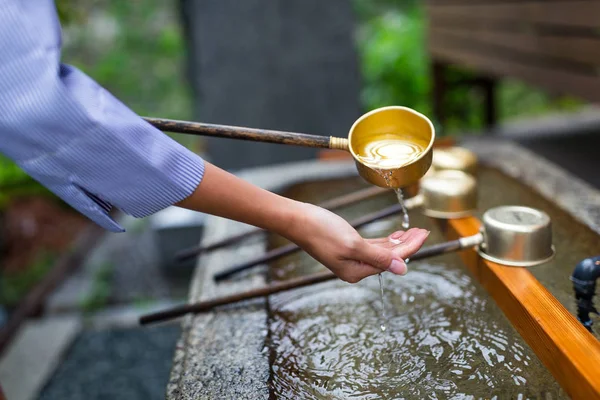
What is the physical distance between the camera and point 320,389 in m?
1.88

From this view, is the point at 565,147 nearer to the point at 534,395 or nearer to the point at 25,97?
the point at 534,395

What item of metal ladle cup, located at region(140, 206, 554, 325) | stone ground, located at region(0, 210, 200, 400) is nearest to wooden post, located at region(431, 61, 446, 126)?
stone ground, located at region(0, 210, 200, 400)

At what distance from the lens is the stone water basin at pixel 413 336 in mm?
1854

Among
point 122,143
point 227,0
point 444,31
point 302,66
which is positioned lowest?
point 444,31

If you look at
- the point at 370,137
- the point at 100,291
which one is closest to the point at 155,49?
the point at 100,291

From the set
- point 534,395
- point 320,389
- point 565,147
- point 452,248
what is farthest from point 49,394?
point 565,147

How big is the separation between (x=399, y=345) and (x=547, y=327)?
0.51 metres

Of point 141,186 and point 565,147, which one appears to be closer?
point 141,186

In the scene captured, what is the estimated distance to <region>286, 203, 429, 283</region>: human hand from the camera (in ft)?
5.13

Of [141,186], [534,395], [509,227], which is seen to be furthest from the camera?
[509,227]

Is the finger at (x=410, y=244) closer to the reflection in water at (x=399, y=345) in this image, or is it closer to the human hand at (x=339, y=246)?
the human hand at (x=339, y=246)

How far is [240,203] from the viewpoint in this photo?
1562mm

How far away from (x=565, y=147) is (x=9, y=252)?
5.59 m

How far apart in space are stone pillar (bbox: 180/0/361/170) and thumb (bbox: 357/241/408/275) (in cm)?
358
